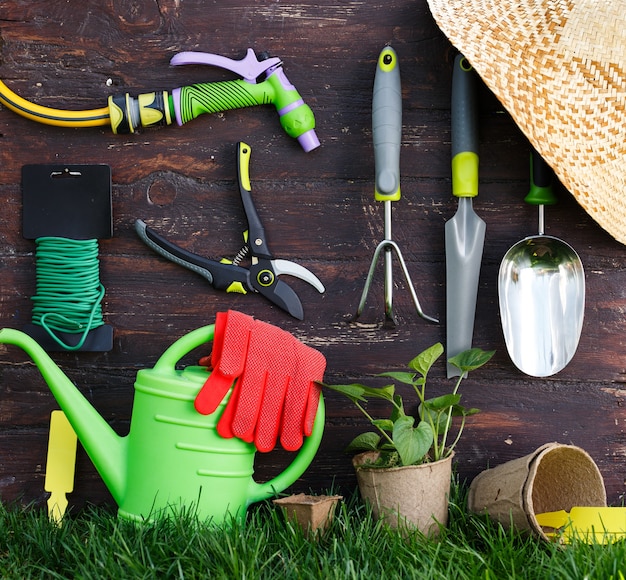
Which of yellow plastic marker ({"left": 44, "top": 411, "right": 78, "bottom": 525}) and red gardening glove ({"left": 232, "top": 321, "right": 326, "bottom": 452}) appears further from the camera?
yellow plastic marker ({"left": 44, "top": 411, "right": 78, "bottom": 525})

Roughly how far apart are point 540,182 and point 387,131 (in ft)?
0.79

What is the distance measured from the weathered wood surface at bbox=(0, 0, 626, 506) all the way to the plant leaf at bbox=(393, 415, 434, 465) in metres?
0.20

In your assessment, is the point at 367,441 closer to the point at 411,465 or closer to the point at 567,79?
the point at 411,465

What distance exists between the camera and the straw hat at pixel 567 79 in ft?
3.35

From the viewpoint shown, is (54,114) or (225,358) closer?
(225,358)

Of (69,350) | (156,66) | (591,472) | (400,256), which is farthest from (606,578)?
(156,66)

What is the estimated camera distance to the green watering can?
0.99 m

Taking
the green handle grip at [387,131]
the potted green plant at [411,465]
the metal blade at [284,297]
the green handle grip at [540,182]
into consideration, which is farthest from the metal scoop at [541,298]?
the metal blade at [284,297]

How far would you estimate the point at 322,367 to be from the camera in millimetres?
1066

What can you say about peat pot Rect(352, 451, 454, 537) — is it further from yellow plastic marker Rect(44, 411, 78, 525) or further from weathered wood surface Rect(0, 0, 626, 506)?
yellow plastic marker Rect(44, 411, 78, 525)

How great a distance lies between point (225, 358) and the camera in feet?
3.25

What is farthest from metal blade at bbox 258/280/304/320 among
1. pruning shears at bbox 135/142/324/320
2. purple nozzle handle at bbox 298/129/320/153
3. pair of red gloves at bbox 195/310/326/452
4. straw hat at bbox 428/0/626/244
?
straw hat at bbox 428/0/626/244

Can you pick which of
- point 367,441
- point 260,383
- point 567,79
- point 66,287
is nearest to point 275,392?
point 260,383

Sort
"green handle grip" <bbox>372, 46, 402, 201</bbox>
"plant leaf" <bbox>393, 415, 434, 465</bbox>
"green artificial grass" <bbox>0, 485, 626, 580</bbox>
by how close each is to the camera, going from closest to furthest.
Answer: "green artificial grass" <bbox>0, 485, 626, 580</bbox> → "plant leaf" <bbox>393, 415, 434, 465</bbox> → "green handle grip" <bbox>372, 46, 402, 201</bbox>
